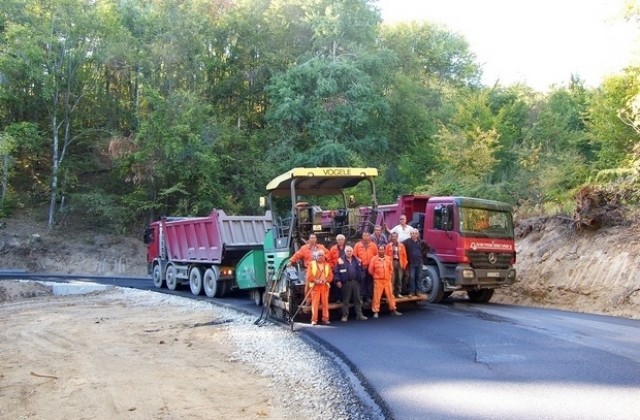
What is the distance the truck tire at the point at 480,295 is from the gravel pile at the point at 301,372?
17.1ft

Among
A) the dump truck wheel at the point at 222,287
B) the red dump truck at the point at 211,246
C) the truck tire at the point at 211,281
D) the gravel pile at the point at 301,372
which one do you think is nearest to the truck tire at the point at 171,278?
the red dump truck at the point at 211,246

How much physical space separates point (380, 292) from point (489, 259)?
3.27 metres

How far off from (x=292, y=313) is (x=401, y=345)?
284 centimetres

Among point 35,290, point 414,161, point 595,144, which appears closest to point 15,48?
point 35,290

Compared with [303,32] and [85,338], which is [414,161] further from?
A: [85,338]

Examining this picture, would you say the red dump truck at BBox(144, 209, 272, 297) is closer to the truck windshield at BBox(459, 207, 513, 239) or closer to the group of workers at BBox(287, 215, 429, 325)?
the group of workers at BBox(287, 215, 429, 325)

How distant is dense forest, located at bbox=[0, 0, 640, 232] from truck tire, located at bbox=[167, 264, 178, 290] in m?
9.26

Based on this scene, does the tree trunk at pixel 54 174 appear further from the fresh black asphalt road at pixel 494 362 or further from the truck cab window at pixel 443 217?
the fresh black asphalt road at pixel 494 362

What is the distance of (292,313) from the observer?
10.9m

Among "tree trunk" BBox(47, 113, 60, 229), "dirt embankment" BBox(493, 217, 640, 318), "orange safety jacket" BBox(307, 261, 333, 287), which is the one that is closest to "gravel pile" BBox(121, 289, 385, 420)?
"orange safety jacket" BBox(307, 261, 333, 287)

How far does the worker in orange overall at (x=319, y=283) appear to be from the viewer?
10367 mm

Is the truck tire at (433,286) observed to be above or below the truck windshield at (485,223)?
below

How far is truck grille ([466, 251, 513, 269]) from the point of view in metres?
13.0

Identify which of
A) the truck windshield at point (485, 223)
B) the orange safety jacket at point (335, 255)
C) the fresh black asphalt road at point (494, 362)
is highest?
the truck windshield at point (485, 223)
